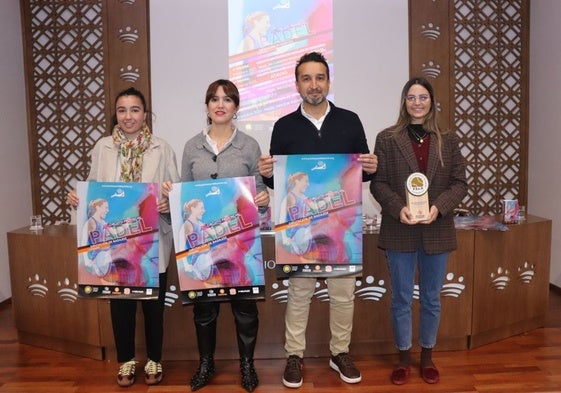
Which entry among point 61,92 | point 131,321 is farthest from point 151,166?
point 61,92

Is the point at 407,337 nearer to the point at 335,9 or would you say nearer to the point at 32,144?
the point at 335,9

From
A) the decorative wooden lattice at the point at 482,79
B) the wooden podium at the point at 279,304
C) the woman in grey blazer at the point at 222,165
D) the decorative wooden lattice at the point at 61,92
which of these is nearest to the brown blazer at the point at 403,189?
the wooden podium at the point at 279,304

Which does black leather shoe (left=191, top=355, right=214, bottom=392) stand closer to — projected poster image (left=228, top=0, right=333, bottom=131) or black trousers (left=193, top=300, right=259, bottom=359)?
black trousers (left=193, top=300, right=259, bottom=359)

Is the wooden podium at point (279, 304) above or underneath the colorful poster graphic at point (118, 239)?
underneath

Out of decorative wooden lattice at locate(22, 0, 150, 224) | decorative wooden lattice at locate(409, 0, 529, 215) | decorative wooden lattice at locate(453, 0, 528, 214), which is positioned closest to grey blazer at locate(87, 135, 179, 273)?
decorative wooden lattice at locate(22, 0, 150, 224)

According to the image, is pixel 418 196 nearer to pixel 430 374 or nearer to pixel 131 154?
pixel 430 374

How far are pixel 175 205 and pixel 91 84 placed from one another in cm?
281

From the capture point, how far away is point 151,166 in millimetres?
2480

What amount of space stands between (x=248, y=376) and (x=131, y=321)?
2.13ft

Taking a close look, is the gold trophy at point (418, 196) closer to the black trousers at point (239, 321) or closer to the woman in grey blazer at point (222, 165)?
the woman in grey blazer at point (222, 165)

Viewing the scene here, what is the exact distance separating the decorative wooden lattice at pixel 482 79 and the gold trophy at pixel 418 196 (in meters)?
2.53

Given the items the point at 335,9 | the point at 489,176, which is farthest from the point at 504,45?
the point at 335,9

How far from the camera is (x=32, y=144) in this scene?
15.2ft

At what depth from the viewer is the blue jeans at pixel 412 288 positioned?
8.21ft
